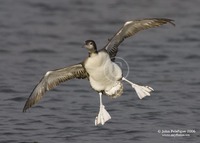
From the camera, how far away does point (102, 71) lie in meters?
14.0

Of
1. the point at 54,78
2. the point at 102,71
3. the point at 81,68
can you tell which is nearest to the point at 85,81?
the point at 54,78

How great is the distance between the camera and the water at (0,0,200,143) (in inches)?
639

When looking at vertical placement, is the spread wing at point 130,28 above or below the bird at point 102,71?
above

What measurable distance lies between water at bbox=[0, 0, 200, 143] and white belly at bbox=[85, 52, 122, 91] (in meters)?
1.49

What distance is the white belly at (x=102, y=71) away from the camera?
14.1 metres

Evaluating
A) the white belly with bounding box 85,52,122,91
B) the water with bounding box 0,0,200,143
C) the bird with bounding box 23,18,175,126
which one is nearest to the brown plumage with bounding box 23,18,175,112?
the bird with bounding box 23,18,175,126

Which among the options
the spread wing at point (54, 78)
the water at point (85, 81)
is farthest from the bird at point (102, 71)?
the water at point (85, 81)

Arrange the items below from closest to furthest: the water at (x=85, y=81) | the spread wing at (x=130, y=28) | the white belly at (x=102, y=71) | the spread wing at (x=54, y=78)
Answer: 1. the white belly at (x=102, y=71)
2. the spread wing at (x=130, y=28)
3. the spread wing at (x=54, y=78)
4. the water at (x=85, y=81)

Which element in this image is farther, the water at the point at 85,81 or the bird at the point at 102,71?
the water at the point at 85,81

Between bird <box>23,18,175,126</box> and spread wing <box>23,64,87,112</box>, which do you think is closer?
bird <box>23,18,175,126</box>

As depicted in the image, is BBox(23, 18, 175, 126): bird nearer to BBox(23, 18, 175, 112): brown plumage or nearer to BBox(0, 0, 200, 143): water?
BBox(23, 18, 175, 112): brown plumage

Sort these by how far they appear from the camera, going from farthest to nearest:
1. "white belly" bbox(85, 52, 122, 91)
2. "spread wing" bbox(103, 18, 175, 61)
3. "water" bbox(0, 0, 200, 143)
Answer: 1. "water" bbox(0, 0, 200, 143)
2. "spread wing" bbox(103, 18, 175, 61)
3. "white belly" bbox(85, 52, 122, 91)

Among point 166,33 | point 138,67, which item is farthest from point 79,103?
point 166,33

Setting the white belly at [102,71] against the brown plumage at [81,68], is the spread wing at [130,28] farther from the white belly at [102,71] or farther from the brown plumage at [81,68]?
the white belly at [102,71]
